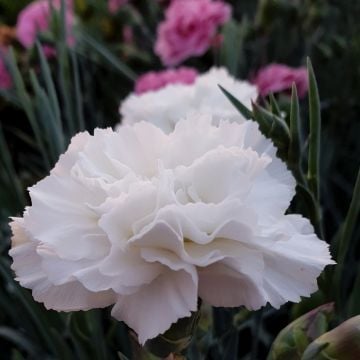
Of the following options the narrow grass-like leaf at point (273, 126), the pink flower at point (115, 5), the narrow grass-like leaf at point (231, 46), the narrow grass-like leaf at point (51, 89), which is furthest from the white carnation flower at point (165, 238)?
the pink flower at point (115, 5)

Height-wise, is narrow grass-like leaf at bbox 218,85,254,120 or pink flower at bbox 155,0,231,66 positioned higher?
narrow grass-like leaf at bbox 218,85,254,120

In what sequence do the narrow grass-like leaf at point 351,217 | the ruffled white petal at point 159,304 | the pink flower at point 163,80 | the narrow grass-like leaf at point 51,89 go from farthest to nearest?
the pink flower at point 163,80 → the narrow grass-like leaf at point 51,89 → the narrow grass-like leaf at point 351,217 → the ruffled white petal at point 159,304

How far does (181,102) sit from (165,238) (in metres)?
0.36

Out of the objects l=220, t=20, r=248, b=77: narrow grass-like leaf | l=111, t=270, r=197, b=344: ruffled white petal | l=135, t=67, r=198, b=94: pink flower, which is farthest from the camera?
l=220, t=20, r=248, b=77: narrow grass-like leaf

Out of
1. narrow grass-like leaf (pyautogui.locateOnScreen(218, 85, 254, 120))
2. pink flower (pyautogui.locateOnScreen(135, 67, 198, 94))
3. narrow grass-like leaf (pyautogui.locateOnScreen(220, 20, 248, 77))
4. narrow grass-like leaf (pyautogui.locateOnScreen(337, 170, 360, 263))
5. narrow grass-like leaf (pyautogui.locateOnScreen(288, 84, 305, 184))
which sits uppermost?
narrow grass-like leaf (pyautogui.locateOnScreen(218, 85, 254, 120))

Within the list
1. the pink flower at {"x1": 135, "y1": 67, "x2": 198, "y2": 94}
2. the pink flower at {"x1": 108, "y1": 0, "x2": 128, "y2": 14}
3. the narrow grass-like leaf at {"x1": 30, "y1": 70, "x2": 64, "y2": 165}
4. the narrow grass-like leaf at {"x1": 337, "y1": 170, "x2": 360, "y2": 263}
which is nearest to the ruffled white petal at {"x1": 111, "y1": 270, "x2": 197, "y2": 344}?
the narrow grass-like leaf at {"x1": 337, "y1": 170, "x2": 360, "y2": 263}

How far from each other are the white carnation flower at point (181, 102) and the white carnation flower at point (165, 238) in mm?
280

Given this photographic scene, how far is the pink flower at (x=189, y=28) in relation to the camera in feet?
3.53

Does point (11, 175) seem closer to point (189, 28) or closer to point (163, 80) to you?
point (163, 80)

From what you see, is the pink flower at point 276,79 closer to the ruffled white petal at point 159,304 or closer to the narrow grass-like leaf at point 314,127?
the narrow grass-like leaf at point 314,127

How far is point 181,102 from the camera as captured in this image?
70cm

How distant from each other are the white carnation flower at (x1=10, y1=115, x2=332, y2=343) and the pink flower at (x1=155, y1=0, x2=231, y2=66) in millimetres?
703

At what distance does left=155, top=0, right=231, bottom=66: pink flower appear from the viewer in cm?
108

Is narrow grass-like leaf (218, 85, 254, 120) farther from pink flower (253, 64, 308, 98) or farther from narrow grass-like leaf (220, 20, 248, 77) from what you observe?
narrow grass-like leaf (220, 20, 248, 77)
